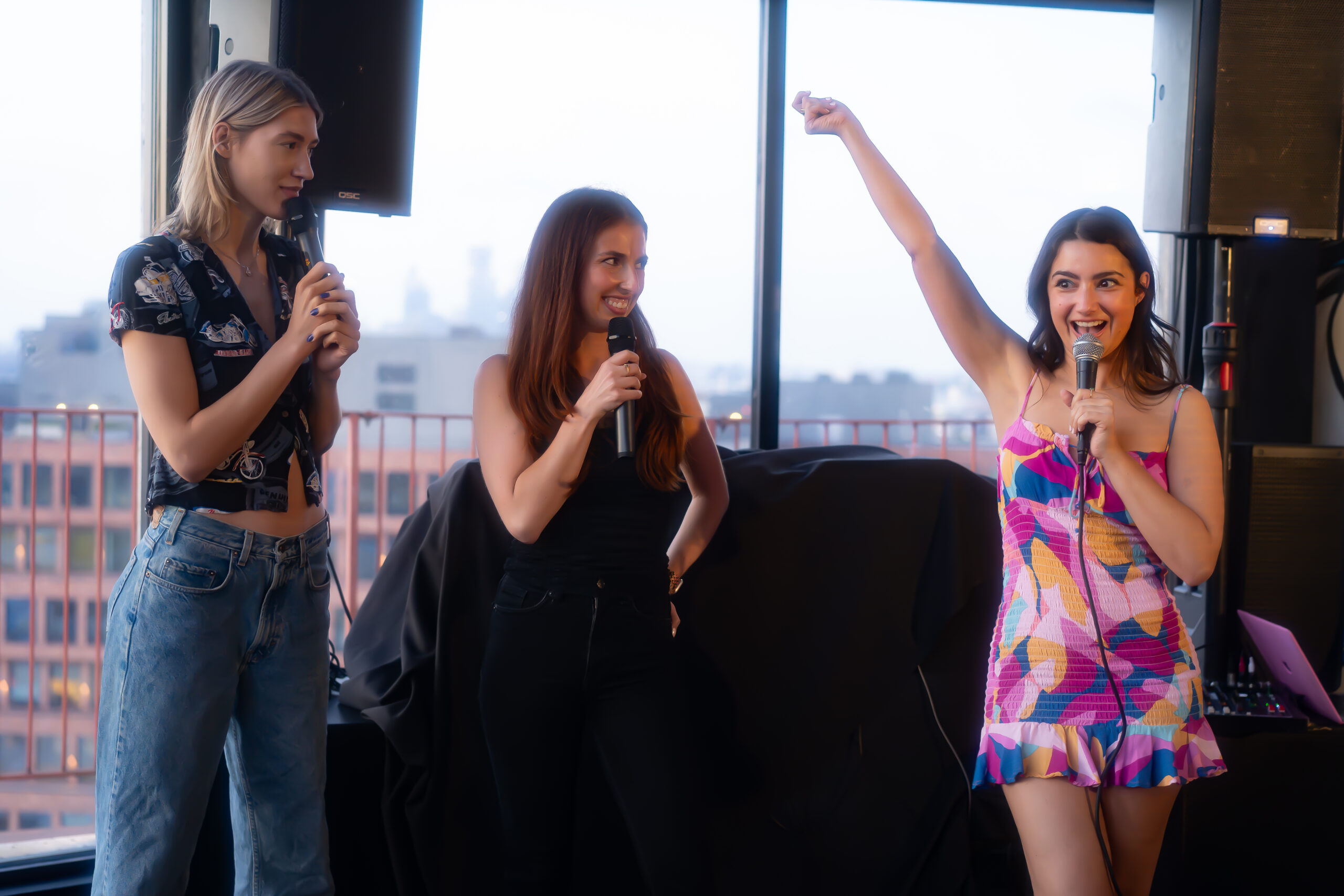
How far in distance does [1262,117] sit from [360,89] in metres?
2.23

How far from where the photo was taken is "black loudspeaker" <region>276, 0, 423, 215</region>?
5.89 ft

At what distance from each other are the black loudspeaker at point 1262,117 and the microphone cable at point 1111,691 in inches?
53.3

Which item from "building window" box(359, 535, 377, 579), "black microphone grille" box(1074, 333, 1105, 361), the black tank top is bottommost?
"building window" box(359, 535, 377, 579)

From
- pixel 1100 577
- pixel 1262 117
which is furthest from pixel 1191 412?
pixel 1262 117

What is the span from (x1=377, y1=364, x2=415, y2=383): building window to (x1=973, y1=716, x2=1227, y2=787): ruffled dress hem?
10.3 ft

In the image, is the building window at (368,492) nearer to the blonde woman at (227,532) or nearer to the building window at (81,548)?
the building window at (81,548)

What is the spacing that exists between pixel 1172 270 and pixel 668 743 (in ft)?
8.44

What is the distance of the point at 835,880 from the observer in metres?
2.04

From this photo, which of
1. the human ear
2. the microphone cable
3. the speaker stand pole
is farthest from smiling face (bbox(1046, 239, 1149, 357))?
the human ear

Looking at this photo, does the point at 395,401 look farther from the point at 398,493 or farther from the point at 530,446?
the point at 530,446

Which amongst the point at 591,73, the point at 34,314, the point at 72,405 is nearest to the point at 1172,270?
the point at 591,73

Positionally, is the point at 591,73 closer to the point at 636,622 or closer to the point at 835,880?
the point at 636,622

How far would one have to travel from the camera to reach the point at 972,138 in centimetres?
303

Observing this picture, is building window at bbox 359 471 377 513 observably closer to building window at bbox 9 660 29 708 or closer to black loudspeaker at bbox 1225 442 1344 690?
building window at bbox 9 660 29 708
